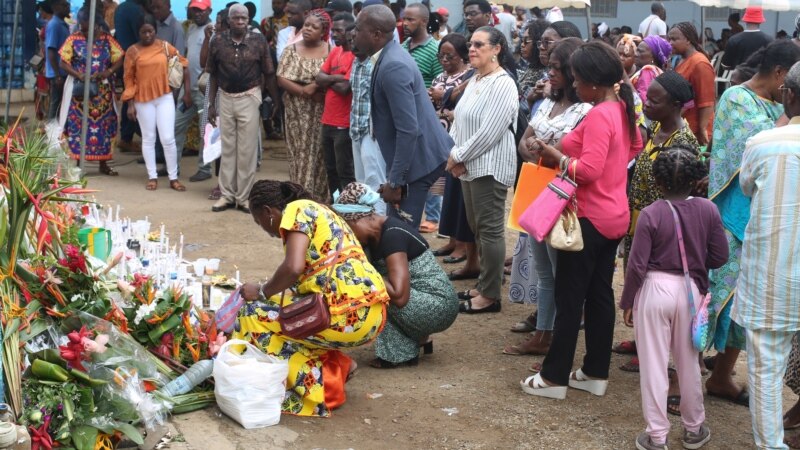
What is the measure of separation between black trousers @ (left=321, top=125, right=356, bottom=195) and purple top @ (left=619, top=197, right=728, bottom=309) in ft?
13.5

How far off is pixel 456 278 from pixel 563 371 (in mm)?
2428

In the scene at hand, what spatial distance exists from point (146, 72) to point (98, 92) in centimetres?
96

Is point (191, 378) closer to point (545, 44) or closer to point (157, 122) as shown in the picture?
point (545, 44)

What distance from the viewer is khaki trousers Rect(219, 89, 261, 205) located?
9508 mm

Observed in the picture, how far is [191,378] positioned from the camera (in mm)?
4891

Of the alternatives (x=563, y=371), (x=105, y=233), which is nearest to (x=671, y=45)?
(x=563, y=371)

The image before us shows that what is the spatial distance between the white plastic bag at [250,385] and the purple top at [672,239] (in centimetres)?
175

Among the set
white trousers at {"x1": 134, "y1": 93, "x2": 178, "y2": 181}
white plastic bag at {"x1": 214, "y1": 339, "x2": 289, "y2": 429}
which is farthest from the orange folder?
white trousers at {"x1": 134, "y1": 93, "x2": 178, "y2": 181}

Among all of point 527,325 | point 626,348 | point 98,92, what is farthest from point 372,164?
point 98,92

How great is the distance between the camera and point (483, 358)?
6051 mm

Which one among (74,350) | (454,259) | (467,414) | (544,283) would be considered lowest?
(467,414)

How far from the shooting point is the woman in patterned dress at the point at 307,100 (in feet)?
29.8

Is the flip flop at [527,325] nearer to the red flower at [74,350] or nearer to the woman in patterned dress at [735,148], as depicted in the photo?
the woman in patterned dress at [735,148]

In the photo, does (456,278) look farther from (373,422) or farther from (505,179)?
(373,422)
